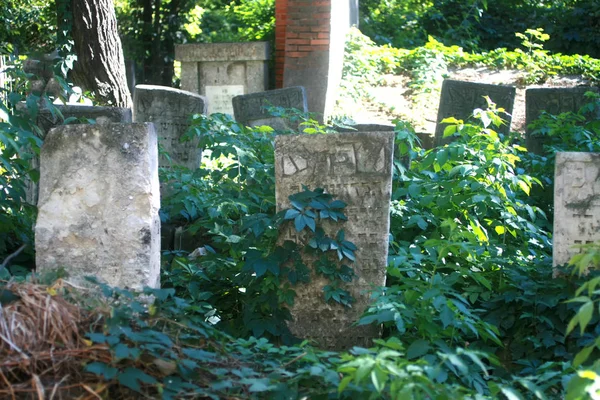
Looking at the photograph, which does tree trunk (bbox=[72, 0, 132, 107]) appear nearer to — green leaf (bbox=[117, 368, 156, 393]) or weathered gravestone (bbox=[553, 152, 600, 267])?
weathered gravestone (bbox=[553, 152, 600, 267])

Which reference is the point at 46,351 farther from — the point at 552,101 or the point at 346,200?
the point at 552,101

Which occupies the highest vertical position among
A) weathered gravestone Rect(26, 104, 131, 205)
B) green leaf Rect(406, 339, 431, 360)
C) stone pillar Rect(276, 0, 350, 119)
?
stone pillar Rect(276, 0, 350, 119)

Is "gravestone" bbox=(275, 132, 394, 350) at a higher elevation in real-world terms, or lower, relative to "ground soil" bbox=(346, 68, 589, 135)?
lower

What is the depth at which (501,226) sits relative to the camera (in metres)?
5.59

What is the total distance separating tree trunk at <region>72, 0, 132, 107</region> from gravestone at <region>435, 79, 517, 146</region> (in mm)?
3613

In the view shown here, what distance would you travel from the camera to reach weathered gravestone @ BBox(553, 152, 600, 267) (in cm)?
481

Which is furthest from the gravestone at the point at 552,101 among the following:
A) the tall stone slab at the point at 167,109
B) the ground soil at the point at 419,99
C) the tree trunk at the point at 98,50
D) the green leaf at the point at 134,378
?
the green leaf at the point at 134,378

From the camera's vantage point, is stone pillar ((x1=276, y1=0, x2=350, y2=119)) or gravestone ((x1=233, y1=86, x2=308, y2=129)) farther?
stone pillar ((x1=276, y1=0, x2=350, y2=119))

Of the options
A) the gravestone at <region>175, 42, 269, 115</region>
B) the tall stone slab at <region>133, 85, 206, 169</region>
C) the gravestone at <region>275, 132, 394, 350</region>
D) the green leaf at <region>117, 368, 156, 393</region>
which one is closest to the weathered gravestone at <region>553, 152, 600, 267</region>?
the gravestone at <region>275, 132, 394, 350</region>

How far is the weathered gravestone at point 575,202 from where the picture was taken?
15.8ft

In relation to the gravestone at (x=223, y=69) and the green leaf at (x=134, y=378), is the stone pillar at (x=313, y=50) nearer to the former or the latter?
the gravestone at (x=223, y=69)

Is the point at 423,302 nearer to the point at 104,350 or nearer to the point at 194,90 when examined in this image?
the point at 104,350

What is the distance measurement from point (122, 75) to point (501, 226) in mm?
5246

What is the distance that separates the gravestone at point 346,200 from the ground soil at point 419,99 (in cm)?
565
